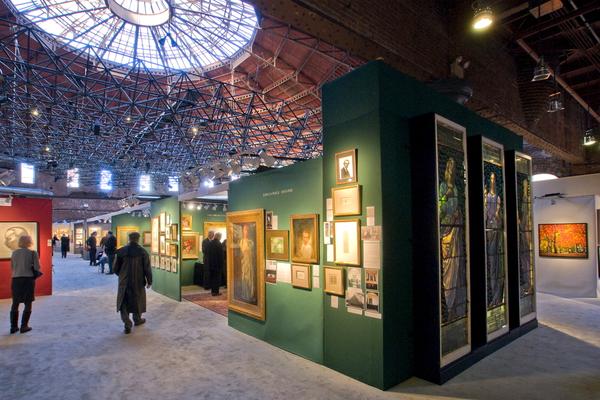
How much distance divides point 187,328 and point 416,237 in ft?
15.6

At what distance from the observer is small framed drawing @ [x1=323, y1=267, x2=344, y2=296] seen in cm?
425

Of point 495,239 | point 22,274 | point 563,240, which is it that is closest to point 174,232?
point 22,274

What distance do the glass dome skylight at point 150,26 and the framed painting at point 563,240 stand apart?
37.7 ft

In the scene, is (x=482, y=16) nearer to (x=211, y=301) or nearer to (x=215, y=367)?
(x=215, y=367)

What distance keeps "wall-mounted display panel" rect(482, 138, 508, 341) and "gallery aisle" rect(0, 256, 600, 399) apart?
1.67 feet

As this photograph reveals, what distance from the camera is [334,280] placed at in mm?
4352

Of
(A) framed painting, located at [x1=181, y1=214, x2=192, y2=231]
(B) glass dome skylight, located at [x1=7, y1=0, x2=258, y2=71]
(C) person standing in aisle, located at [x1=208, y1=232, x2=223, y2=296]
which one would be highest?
(B) glass dome skylight, located at [x1=7, y1=0, x2=258, y2=71]

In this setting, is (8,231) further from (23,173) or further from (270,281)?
(23,173)

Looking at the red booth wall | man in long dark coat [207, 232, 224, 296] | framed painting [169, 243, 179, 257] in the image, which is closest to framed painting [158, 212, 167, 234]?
framed painting [169, 243, 179, 257]

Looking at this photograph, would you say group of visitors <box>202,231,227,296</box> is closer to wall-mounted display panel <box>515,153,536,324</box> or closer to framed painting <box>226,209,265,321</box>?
framed painting <box>226,209,265,321</box>

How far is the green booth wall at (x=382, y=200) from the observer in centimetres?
394

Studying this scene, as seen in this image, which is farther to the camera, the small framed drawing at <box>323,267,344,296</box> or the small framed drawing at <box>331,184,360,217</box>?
the small framed drawing at <box>323,267,344,296</box>

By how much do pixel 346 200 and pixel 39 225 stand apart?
1065cm

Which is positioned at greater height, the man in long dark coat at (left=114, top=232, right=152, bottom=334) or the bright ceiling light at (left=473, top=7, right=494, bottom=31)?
the bright ceiling light at (left=473, top=7, right=494, bottom=31)
